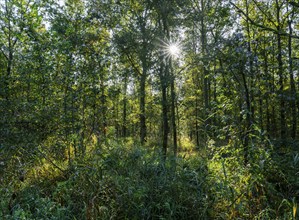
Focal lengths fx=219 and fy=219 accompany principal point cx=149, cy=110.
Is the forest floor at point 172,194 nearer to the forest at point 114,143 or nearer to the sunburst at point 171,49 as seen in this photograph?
the forest at point 114,143

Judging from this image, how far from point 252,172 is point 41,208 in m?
2.88

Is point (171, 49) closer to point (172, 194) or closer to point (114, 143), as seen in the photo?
point (114, 143)

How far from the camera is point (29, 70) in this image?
5211 millimetres

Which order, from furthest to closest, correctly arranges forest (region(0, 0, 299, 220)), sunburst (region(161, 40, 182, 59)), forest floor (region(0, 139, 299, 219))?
sunburst (region(161, 40, 182, 59)), forest (region(0, 0, 299, 220)), forest floor (region(0, 139, 299, 219))

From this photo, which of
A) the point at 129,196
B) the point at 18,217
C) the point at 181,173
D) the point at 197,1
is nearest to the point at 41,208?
the point at 18,217

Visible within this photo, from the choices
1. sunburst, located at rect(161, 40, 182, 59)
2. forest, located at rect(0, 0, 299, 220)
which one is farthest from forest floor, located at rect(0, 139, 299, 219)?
sunburst, located at rect(161, 40, 182, 59)

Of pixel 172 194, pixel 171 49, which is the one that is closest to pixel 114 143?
pixel 172 194

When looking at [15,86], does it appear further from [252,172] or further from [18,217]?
[252,172]

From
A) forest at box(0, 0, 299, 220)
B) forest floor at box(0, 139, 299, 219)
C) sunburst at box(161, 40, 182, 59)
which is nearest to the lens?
forest floor at box(0, 139, 299, 219)

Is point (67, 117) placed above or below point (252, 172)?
above

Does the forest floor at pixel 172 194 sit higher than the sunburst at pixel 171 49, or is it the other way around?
the sunburst at pixel 171 49

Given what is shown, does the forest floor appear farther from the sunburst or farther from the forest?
the sunburst

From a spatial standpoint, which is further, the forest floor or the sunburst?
the sunburst

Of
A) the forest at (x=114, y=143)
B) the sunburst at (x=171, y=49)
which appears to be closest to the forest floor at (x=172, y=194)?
the forest at (x=114, y=143)
